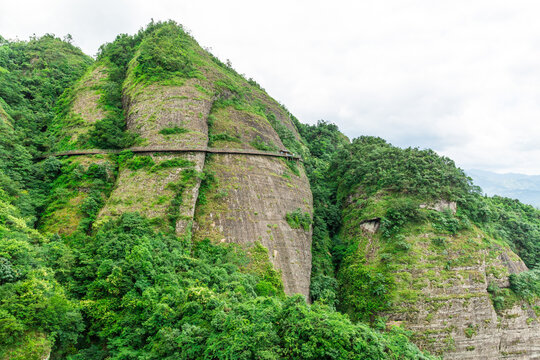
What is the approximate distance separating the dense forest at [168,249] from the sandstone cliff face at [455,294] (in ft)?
3.45

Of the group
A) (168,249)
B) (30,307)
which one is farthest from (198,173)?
(30,307)

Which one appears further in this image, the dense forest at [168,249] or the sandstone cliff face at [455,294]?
the sandstone cliff face at [455,294]

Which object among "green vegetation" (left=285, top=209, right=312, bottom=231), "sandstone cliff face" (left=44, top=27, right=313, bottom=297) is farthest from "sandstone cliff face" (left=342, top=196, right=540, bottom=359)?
"sandstone cliff face" (left=44, top=27, right=313, bottom=297)

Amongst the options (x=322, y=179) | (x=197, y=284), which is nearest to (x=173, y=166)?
(x=197, y=284)

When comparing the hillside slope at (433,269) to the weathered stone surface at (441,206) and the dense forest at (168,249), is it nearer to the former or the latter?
the weathered stone surface at (441,206)

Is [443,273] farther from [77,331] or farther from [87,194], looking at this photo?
[87,194]

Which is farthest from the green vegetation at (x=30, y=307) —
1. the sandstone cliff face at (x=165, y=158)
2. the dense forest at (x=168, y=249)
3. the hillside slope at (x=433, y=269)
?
the hillside slope at (x=433, y=269)

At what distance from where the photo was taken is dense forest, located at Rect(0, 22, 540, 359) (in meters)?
14.0

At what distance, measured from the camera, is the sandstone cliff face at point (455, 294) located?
25.1 m

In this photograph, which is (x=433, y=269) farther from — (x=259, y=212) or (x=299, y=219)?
(x=259, y=212)

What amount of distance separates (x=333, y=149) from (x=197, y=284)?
173ft

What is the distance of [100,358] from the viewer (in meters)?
15.7

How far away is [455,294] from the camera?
2677 centimetres

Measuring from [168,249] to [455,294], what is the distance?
2720cm
